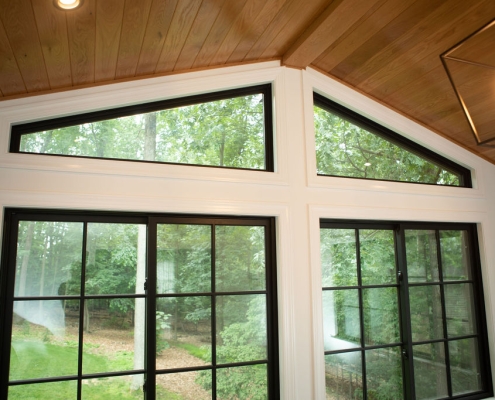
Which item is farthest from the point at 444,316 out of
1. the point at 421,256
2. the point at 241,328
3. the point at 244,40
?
the point at 244,40

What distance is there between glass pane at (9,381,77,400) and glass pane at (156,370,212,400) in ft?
1.71

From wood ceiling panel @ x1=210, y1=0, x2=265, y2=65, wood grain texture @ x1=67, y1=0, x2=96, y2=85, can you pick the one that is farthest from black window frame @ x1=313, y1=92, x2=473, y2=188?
wood grain texture @ x1=67, y1=0, x2=96, y2=85

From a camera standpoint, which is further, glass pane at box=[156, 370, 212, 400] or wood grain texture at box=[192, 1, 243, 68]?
glass pane at box=[156, 370, 212, 400]

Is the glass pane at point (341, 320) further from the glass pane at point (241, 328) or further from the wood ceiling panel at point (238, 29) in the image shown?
the wood ceiling panel at point (238, 29)

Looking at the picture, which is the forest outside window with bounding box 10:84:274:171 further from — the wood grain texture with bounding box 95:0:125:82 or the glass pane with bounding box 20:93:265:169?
the wood grain texture with bounding box 95:0:125:82

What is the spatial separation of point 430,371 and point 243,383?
65.5 inches

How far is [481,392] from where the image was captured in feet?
11.9

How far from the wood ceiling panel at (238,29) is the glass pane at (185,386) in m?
2.17

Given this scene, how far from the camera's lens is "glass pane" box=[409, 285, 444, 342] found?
3.52 meters

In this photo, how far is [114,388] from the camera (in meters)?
2.64

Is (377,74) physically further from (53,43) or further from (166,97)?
(53,43)

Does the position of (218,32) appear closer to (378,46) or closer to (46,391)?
(378,46)

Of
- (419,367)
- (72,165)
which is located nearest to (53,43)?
(72,165)

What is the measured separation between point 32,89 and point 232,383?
2.32 metres
